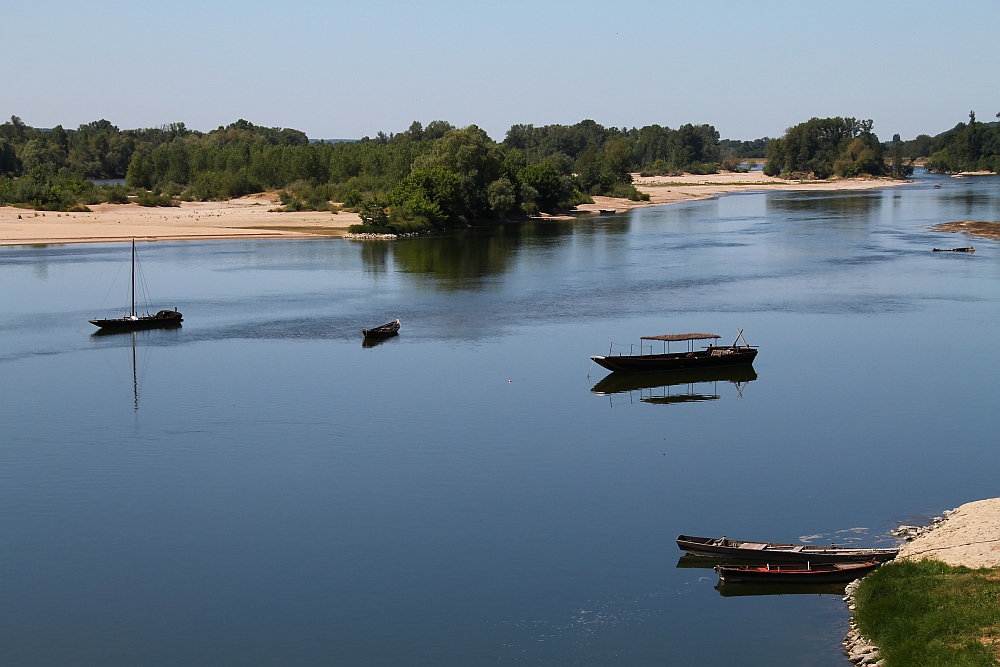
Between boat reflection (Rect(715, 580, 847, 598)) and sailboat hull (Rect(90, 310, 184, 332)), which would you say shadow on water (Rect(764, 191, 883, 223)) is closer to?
sailboat hull (Rect(90, 310, 184, 332))

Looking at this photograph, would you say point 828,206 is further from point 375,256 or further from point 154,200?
point 154,200

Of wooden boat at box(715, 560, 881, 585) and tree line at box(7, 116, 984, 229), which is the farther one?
tree line at box(7, 116, 984, 229)

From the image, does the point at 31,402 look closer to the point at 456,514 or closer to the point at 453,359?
the point at 453,359

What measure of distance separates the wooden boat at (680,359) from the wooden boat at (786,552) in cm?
2121

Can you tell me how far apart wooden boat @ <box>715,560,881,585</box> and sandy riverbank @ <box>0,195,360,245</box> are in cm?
9309

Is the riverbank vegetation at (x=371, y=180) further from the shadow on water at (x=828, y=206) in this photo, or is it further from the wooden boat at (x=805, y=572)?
the wooden boat at (x=805, y=572)

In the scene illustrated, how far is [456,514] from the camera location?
3075cm

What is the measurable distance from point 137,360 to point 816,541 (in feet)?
119

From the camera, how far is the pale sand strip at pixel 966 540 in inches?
973

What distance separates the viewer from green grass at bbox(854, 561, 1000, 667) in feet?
67.3

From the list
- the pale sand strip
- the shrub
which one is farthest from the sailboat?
the shrub

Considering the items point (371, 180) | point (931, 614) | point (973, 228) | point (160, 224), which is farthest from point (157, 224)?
point (931, 614)

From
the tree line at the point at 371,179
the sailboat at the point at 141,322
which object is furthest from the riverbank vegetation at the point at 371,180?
the sailboat at the point at 141,322

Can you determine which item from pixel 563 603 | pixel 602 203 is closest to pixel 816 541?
pixel 563 603
